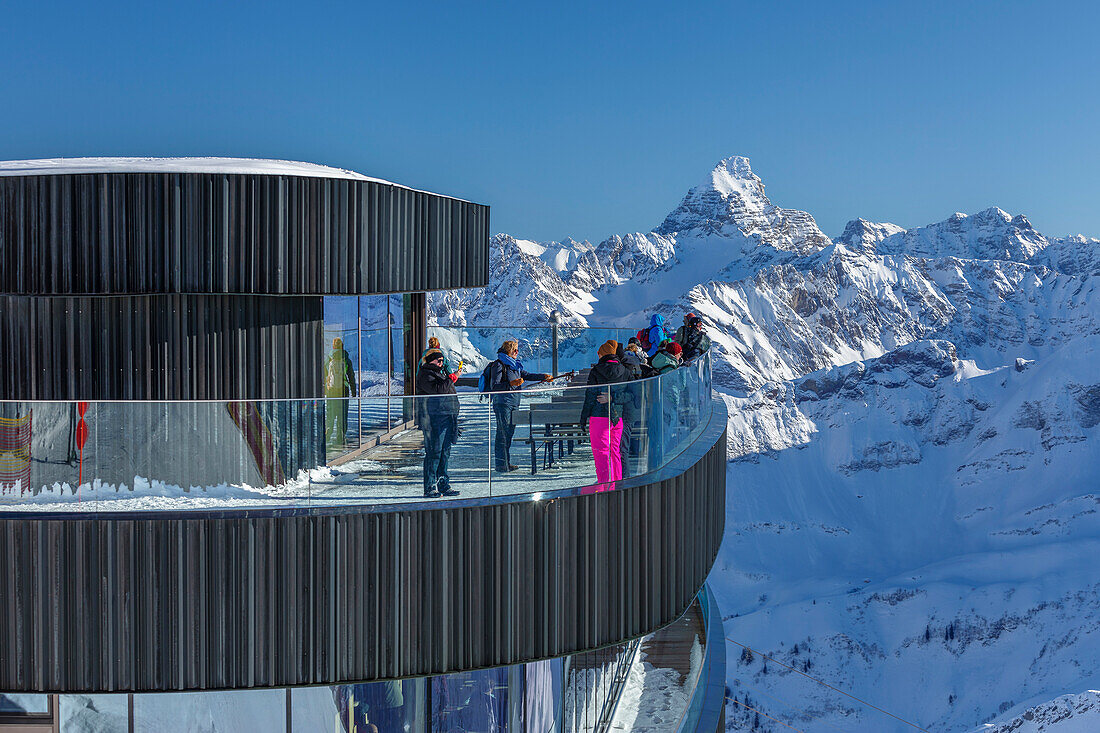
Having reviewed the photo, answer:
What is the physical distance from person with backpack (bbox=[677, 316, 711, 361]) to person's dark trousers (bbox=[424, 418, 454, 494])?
8.01 meters

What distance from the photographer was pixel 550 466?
10008 mm

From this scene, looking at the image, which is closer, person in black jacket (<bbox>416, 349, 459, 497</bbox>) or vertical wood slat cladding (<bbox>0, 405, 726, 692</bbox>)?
vertical wood slat cladding (<bbox>0, 405, 726, 692</bbox>)

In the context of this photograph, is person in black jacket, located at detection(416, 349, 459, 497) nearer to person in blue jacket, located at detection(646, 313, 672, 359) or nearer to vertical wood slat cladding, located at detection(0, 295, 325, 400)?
vertical wood slat cladding, located at detection(0, 295, 325, 400)

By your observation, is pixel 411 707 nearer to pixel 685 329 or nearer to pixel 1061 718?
pixel 685 329

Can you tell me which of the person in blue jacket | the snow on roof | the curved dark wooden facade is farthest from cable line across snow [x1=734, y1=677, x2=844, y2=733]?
the curved dark wooden facade

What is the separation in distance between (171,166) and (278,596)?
4.97 meters

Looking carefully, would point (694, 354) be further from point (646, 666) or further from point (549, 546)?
point (549, 546)

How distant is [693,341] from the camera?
57.3 ft

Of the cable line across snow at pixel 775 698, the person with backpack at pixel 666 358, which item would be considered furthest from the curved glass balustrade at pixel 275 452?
the cable line across snow at pixel 775 698

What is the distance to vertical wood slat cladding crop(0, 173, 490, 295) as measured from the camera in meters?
10.6

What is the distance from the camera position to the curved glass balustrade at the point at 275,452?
881 cm

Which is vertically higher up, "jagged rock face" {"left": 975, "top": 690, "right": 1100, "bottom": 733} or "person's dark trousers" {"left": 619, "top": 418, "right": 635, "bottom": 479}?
"person's dark trousers" {"left": 619, "top": 418, "right": 635, "bottom": 479}

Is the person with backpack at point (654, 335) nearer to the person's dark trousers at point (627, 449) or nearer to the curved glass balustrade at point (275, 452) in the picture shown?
the person's dark trousers at point (627, 449)

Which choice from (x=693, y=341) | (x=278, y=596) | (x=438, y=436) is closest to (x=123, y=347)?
(x=278, y=596)
